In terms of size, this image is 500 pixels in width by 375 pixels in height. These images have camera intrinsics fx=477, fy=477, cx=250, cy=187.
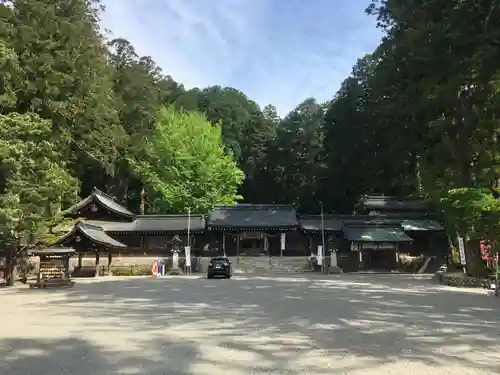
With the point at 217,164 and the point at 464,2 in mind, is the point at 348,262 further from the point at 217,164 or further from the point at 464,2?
the point at 464,2

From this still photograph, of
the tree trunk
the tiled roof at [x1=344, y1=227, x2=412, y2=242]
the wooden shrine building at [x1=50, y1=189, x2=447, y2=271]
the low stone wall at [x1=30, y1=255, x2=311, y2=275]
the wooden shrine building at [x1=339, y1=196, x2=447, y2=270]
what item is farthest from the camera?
the wooden shrine building at [x1=50, y1=189, x2=447, y2=271]

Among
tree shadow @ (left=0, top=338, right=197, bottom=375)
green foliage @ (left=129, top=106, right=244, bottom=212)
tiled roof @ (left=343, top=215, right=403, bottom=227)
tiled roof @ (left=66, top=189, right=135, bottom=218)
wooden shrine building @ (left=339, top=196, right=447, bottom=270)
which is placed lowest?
tree shadow @ (left=0, top=338, right=197, bottom=375)

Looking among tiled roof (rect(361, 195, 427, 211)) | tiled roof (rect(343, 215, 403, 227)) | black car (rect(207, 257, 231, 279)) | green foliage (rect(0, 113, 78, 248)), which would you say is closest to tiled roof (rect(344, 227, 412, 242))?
tiled roof (rect(343, 215, 403, 227))

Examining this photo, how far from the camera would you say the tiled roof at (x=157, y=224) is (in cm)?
3919

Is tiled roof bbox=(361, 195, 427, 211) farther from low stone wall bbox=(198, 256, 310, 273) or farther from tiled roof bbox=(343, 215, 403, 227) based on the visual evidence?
low stone wall bbox=(198, 256, 310, 273)

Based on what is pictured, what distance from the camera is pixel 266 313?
38.4ft

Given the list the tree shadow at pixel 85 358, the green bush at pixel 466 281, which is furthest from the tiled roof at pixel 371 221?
the tree shadow at pixel 85 358

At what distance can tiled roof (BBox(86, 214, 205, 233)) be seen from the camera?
39.2m

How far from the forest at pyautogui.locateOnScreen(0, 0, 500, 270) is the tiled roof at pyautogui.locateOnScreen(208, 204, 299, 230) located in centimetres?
310

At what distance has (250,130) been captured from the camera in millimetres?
64812

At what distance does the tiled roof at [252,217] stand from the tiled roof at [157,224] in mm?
1338

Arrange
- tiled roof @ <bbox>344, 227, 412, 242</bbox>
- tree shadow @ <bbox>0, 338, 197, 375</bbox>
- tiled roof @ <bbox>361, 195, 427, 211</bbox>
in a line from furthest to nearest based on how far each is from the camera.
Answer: tiled roof @ <bbox>361, 195, 427, 211</bbox> < tiled roof @ <bbox>344, 227, 412, 242</bbox> < tree shadow @ <bbox>0, 338, 197, 375</bbox>

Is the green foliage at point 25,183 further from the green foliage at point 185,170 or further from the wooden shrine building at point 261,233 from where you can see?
the green foliage at point 185,170

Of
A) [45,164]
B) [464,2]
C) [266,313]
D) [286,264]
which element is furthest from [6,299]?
[286,264]
